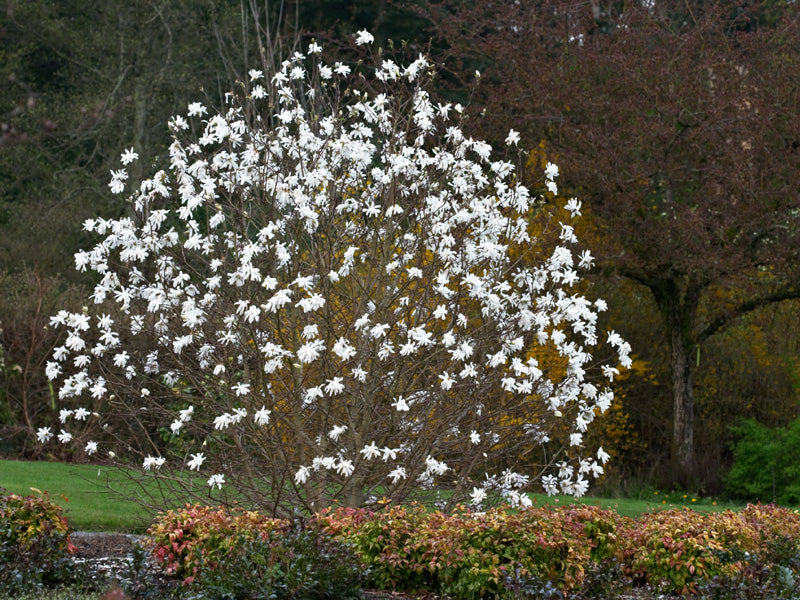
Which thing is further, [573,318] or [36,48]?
[36,48]

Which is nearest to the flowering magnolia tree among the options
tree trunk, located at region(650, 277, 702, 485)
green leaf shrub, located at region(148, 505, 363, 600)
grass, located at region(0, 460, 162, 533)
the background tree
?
green leaf shrub, located at region(148, 505, 363, 600)

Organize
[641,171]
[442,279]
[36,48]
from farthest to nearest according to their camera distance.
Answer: [36,48]
[641,171]
[442,279]

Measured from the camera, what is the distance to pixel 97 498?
30.7ft

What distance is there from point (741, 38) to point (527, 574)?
9442mm

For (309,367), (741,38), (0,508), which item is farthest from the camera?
(741,38)

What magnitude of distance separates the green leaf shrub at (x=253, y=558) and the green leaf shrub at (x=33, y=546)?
49 centimetres

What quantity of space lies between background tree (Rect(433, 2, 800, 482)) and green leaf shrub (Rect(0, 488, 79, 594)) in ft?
24.7

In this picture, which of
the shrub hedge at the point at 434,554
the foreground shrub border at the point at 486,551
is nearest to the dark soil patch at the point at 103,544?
the shrub hedge at the point at 434,554

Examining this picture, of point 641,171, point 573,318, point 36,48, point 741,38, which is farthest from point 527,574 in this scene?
point 36,48

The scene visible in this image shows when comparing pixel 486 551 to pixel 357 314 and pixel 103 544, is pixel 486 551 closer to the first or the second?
pixel 357 314

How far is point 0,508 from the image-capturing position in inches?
223

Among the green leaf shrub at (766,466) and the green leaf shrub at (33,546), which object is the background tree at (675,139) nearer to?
the green leaf shrub at (766,466)

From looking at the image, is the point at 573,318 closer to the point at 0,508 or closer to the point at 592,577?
the point at 592,577

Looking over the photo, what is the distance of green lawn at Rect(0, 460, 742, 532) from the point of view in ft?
25.4
